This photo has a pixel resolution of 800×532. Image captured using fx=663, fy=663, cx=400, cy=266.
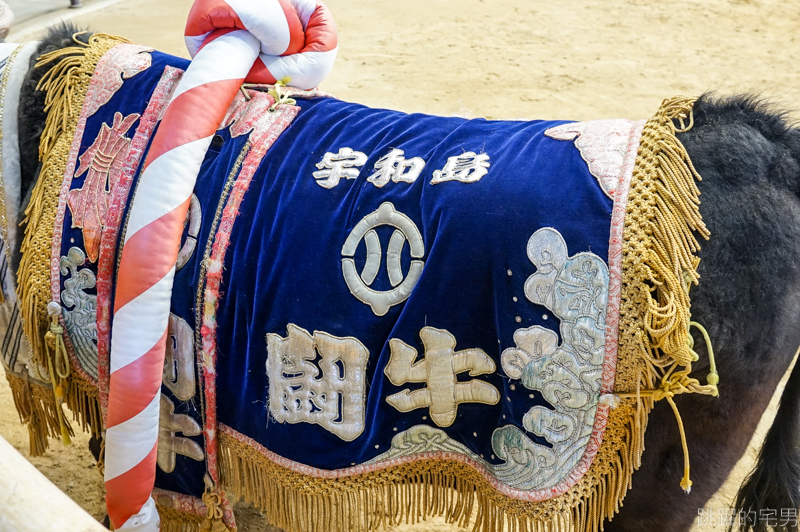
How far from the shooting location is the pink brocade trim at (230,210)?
1.74 metres

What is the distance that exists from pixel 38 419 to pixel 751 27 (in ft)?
24.5

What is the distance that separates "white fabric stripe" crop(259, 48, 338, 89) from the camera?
1987 mm

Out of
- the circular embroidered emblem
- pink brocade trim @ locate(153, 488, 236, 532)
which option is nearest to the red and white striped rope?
pink brocade trim @ locate(153, 488, 236, 532)

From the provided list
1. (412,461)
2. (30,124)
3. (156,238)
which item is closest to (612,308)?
(412,461)

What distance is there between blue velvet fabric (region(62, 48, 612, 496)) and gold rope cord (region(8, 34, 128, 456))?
0.08 m

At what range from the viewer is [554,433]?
4.93 feet

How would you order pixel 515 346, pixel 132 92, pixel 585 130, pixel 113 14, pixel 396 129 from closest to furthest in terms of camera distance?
pixel 515 346 < pixel 585 130 < pixel 396 129 < pixel 132 92 < pixel 113 14

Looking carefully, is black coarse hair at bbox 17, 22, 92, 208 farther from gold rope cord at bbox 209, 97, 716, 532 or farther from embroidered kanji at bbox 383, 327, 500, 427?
embroidered kanji at bbox 383, 327, 500, 427

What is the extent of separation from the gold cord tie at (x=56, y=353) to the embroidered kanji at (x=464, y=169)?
117 centimetres

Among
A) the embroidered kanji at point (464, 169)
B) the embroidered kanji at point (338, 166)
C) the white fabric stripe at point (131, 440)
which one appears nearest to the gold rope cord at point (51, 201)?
the white fabric stripe at point (131, 440)

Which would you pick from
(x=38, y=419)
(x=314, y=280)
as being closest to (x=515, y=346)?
(x=314, y=280)

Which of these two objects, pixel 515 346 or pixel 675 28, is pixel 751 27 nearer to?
pixel 675 28

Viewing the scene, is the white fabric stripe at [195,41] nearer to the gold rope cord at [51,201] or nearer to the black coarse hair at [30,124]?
the gold rope cord at [51,201]

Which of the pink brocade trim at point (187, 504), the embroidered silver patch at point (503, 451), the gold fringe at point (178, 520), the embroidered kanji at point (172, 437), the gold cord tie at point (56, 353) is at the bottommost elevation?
the gold fringe at point (178, 520)
